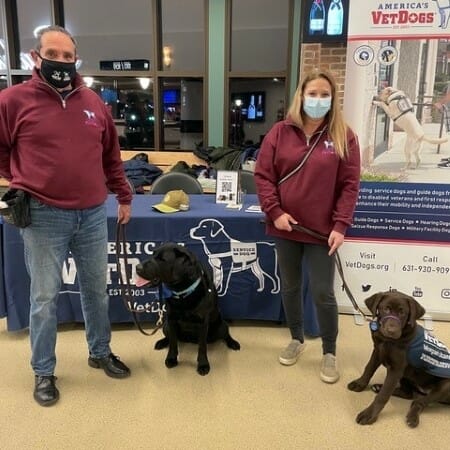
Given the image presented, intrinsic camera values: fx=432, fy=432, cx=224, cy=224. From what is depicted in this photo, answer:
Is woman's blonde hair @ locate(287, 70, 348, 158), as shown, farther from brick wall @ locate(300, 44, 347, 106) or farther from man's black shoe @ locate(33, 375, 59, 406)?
man's black shoe @ locate(33, 375, 59, 406)

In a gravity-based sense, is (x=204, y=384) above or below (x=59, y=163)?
below

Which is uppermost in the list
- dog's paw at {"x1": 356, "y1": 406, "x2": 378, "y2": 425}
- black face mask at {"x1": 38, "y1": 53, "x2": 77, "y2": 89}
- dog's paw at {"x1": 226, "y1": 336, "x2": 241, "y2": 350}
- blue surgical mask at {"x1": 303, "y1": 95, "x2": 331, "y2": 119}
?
black face mask at {"x1": 38, "y1": 53, "x2": 77, "y2": 89}

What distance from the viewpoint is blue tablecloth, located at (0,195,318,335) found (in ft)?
7.86

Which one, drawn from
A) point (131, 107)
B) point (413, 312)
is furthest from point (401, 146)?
point (131, 107)

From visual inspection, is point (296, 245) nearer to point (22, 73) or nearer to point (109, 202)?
point (109, 202)

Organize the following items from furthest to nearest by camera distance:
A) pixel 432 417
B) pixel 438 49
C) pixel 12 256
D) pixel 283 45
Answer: pixel 283 45, pixel 438 49, pixel 12 256, pixel 432 417

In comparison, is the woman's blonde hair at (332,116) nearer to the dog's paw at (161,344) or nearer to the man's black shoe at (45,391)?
the dog's paw at (161,344)

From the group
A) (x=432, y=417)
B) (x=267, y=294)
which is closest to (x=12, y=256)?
(x=267, y=294)

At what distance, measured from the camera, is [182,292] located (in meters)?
2.00

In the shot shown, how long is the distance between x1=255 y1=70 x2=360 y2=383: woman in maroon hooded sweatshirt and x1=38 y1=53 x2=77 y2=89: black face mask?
86cm

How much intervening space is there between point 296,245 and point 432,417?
2.99 ft

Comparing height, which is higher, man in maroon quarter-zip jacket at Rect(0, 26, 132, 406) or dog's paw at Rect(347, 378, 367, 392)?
man in maroon quarter-zip jacket at Rect(0, 26, 132, 406)

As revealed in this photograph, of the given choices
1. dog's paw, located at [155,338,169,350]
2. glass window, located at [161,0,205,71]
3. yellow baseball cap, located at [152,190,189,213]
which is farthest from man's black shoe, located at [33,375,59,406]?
glass window, located at [161,0,205,71]

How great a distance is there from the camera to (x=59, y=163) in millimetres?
1643
